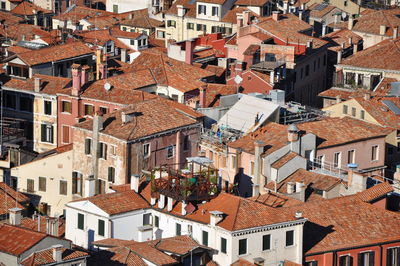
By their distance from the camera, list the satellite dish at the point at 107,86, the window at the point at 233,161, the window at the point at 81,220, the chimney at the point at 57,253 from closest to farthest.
Result: 1. the chimney at the point at 57,253
2. the window at the point at 81,220
3. the window at the point at 233,161
4. the satellite dish at the point at 107,86

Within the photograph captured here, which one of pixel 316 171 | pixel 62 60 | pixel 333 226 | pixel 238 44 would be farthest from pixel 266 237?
pixel 238 44

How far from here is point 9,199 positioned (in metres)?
90.2

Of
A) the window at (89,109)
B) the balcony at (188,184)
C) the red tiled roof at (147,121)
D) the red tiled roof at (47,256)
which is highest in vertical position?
the red tiled roof at (47,256)

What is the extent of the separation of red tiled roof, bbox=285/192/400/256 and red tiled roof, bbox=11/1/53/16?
70.1 metres

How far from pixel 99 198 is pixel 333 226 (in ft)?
38.4

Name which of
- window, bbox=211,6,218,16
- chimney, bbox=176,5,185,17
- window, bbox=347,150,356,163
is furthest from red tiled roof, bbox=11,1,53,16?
window, bbox=347,150,356,163

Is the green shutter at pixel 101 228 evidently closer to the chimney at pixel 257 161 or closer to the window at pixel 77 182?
the chimney at pixel 257 161

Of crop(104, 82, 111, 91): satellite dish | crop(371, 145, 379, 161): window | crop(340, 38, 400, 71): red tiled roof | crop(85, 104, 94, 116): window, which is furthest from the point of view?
crop(340, 38, 400, 71): red tiled roof

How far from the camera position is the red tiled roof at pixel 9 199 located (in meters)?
88.6

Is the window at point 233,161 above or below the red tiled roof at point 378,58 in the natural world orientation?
above

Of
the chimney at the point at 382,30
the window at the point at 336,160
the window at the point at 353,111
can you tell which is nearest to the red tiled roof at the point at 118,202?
the window at the point at 336,160

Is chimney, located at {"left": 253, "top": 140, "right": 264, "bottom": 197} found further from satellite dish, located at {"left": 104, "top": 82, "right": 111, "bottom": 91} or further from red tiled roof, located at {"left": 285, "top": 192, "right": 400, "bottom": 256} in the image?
satellite dish, located at {"left": 104, "top": 82, "right": 111, "bottom": 91}

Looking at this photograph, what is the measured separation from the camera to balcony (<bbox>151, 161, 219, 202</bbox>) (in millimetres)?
83062

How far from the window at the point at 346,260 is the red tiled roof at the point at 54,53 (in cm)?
3474
